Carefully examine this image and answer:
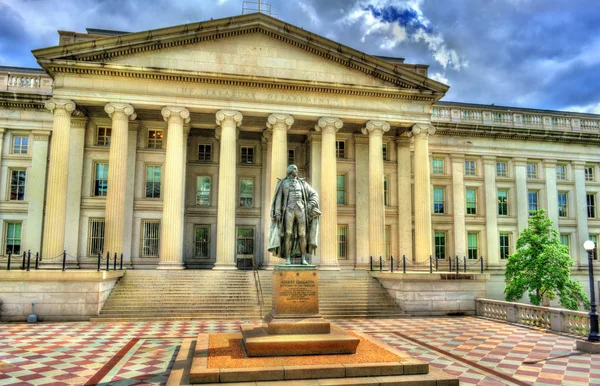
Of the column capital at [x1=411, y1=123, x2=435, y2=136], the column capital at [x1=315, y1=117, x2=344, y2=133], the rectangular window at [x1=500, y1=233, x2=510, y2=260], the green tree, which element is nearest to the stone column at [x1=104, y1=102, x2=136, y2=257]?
the column capital at [x1=315, y1=117, x2=344, y2=133]

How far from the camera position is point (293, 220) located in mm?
11609

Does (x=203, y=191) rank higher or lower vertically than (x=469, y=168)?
lower

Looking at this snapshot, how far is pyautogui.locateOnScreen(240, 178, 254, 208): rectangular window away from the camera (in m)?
31.6

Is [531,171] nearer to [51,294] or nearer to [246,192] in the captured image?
[246,192]

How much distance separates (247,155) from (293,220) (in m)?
21.0

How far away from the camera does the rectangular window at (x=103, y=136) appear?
29141 millimetres

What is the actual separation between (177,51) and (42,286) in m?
14.3

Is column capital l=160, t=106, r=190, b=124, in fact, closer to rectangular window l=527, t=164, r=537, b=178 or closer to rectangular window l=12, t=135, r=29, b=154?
rectangular window l=12, t=135, r=29, b=154

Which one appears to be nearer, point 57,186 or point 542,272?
point 57,186

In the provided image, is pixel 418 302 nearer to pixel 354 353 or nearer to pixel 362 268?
pixel 362 268

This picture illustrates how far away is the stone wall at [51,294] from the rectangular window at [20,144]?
13.8 m

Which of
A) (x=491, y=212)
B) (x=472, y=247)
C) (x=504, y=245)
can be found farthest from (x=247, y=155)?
(x=504, y=245)

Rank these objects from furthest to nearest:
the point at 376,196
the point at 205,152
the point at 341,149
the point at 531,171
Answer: the point at 531,171
the point at 341,149
the point at 205,152
the point at 376,196

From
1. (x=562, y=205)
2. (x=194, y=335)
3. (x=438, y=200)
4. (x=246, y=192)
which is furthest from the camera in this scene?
(x=562, y=205)
